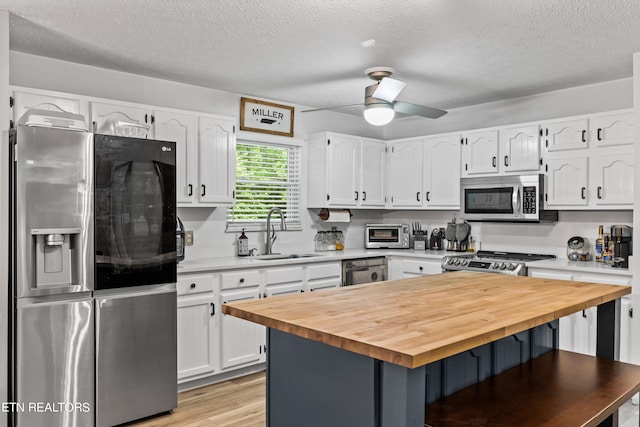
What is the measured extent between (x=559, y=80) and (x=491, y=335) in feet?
11.1

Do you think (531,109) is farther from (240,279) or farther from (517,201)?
(240,279)

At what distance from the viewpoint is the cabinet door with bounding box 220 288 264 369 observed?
12.6 ft

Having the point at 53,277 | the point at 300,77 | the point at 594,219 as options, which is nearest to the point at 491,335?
the point at 53,277

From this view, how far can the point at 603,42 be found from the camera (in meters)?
3.19

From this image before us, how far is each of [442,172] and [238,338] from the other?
Answer: 2.65 meters

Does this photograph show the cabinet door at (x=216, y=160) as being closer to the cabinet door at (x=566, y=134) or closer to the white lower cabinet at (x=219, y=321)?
the white lower cabinet at (x=219, y=321)

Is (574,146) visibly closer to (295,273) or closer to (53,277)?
(295,273)

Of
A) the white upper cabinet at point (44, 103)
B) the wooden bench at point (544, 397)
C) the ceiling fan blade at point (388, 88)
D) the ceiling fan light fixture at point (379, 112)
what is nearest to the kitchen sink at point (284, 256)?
the ceiling fan light fixture at point (379, 112)

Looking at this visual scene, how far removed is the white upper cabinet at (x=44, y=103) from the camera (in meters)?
3.13

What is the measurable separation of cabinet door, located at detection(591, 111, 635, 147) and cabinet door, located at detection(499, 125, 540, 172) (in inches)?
19.1

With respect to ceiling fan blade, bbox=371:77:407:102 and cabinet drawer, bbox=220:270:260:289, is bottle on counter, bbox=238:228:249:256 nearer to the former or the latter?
cabinet drawer, bbox=220:270:260:289

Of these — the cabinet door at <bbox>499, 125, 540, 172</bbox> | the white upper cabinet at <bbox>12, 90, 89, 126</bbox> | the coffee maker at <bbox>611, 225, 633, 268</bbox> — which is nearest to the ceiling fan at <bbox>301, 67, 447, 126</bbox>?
→ the cabinet door at <bbox>499, 125, 540, 172</bbox>

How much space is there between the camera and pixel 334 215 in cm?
527

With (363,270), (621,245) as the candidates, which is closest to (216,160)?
(363,270)
